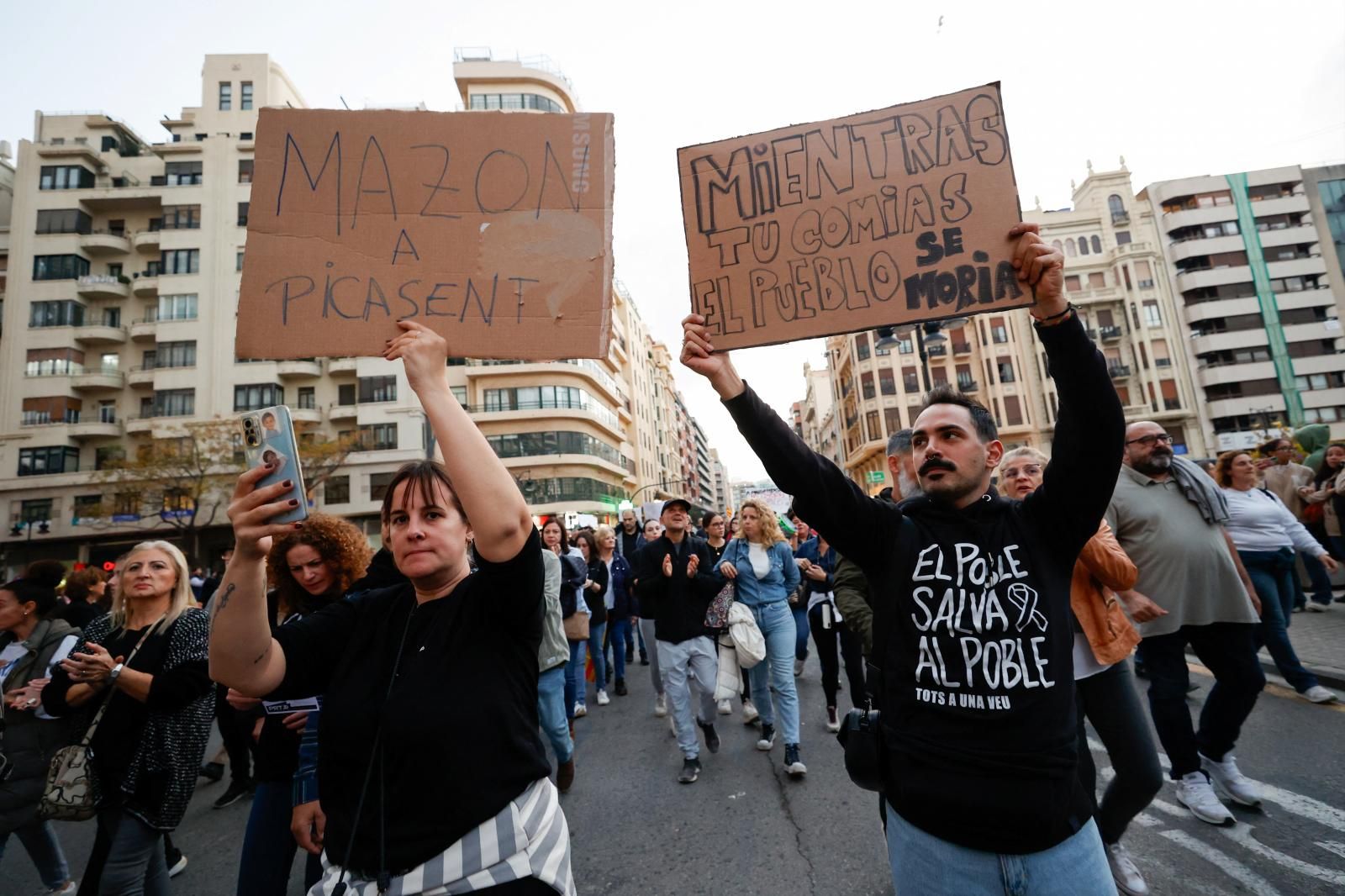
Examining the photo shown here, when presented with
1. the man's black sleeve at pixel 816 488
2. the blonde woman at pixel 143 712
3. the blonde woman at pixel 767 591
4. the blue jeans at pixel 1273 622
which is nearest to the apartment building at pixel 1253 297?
the blue jeans at pixel 1273 622

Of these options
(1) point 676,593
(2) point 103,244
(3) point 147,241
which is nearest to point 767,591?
(1) point 676,593

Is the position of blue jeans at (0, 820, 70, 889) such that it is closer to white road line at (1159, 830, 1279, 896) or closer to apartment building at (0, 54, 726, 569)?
white road line at (1159, 830, 1279, 896)

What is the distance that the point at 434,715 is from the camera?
1544 mm

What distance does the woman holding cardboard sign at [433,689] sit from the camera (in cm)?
151

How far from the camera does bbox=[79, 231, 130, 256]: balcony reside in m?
38.8

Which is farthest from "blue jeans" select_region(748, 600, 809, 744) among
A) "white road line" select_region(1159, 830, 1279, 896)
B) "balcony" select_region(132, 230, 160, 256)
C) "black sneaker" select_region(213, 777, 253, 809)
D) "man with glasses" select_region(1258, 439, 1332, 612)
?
"balcony" select_region(132, 230, 160, 256)

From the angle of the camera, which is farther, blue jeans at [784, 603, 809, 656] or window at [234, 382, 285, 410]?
window at [234, 382, 285, 410]

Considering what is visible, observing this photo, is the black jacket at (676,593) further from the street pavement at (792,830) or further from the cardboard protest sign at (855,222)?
the cardboard protest sign at (855,222)

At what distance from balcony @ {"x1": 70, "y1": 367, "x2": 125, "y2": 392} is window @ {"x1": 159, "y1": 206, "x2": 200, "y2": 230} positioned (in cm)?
970

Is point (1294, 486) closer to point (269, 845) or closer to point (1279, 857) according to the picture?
point (1279, 857)

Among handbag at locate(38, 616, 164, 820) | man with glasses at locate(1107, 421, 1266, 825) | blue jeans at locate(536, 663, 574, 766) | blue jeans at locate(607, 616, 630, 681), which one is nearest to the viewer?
handbag at locate(38, 616, 164, 820)

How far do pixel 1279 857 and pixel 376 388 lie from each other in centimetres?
4295

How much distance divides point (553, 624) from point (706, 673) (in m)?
1.63

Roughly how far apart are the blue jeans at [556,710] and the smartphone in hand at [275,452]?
11.1 feet
